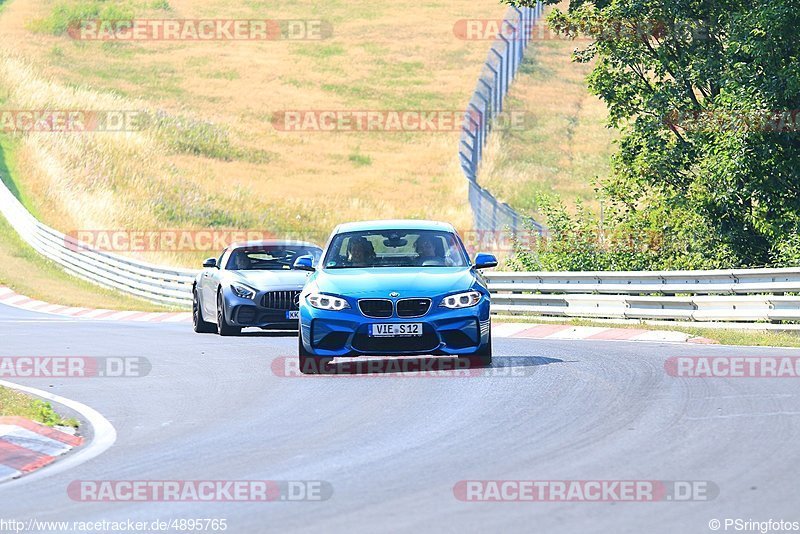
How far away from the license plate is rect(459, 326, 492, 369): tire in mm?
785

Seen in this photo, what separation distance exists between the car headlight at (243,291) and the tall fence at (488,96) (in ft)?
61.4

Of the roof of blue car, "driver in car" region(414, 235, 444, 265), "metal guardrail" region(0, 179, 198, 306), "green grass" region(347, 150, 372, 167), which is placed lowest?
"metal guardrail" region(0, 179, 198, 306)

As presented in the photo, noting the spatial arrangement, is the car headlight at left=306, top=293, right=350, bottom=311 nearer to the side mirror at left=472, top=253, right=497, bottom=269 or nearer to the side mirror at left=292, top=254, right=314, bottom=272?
the side mirror at left=292, top=254, right=314, bottom=272

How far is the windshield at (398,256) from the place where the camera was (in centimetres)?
1581

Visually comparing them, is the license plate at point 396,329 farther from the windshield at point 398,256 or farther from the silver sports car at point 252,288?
the silver sports car at point 252,288

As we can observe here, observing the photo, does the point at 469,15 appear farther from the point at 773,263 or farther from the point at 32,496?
the point at 32,496

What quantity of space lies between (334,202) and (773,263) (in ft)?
99.3

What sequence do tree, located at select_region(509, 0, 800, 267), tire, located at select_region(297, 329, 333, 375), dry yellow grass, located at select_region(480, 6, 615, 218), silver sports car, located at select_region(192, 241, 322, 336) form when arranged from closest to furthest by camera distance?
tire, located at select_region(297, 329, 333, 375), silver sports car, located at select_region(192, 241, 322, 336), tree, located at select_region(509, 0, 800, 267), dry yellow grass, located at select_region(480, 6, 615, 218)

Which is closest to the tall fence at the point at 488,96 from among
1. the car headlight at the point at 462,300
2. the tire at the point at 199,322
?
the tire at the point at 199,322

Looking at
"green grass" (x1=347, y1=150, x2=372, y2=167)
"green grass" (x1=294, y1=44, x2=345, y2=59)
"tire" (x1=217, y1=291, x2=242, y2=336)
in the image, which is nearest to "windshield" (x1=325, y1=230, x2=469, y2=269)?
"tire" (x1=217, y1=291, x2=242, y2=336)

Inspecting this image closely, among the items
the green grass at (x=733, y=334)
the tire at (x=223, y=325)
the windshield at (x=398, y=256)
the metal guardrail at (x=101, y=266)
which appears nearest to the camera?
the windshield at (x=398, y=256)

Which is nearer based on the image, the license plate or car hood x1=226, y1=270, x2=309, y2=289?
the license plate

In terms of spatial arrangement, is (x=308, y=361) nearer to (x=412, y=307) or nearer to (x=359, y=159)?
(x=412, y=307)

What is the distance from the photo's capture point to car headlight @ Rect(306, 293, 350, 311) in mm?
14625
